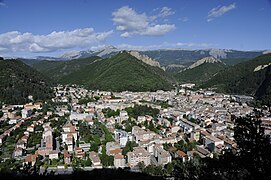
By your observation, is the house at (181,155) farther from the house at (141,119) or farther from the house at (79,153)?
the house at (141,119)

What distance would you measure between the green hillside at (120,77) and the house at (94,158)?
27619 mm

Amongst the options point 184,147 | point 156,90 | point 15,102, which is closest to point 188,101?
point 156,90

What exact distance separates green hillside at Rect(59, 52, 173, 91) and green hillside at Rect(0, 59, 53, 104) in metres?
10.3

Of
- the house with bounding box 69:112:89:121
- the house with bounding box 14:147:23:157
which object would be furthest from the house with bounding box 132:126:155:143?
the house with bounding box 69:112:89:121

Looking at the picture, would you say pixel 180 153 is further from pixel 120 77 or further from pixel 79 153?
pixel 120 77

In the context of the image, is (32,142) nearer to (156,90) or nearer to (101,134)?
(101,134)

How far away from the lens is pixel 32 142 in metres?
17.3

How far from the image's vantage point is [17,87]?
34.3 metres

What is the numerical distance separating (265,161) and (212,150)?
1247 centimetres

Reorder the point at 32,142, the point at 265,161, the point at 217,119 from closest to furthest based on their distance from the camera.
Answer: the point at 265,161, the point at 32,142, the point at 217,119

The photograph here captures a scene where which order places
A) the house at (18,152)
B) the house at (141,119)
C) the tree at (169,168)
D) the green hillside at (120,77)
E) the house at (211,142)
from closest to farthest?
the tree at (169,168) → the house at (18,152) → the house at (211,142) → the house at (141,119) → the green hillside at (120,77)

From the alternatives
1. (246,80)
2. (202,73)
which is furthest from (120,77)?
(202,73)

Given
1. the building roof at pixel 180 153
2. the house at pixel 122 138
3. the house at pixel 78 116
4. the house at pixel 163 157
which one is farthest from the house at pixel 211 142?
the house at pixel 78 116

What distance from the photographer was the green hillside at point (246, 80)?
40.0 meters
